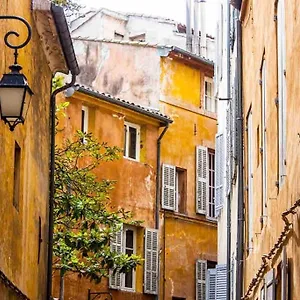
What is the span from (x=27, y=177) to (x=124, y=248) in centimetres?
1592

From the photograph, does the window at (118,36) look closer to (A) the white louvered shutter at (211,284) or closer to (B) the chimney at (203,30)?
(B) the chimney at (203,30)

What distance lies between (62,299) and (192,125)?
9246 mm

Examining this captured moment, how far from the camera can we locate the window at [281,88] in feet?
42.8

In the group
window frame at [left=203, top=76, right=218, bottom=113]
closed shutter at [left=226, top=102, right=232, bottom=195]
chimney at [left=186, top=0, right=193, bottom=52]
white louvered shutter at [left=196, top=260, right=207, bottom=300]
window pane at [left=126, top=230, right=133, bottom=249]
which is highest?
chimney at [left=186, top=0, right=193, bottom=52]

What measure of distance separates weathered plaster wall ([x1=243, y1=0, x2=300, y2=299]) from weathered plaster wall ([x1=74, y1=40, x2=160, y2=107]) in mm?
14321

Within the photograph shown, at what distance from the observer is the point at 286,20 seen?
41.5 feet

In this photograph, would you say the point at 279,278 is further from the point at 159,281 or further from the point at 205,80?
the point at 205,80

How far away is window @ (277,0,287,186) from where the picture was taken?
13.0 metres

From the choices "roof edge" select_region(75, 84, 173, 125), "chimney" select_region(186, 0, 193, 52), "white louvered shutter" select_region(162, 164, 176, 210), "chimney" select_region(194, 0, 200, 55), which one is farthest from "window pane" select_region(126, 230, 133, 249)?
"chimney" select_region(194, 0, 200, 55)

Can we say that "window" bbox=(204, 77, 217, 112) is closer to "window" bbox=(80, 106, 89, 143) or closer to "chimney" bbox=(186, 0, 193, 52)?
"chimney" bbox=(186, 0, 193, 52)

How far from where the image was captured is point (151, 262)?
109 ft

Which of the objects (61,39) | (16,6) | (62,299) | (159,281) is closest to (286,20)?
(16,6)

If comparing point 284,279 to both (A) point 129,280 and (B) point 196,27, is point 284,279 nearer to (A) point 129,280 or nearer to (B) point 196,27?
(A) point 129,280

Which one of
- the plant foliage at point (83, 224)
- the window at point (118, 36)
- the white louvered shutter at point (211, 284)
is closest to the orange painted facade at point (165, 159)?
the white louvered shutter at point (211, 284)
